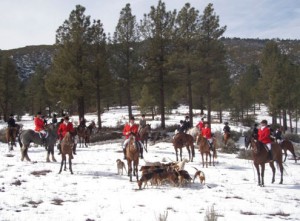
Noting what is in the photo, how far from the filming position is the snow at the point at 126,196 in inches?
372

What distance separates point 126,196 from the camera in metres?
11.3

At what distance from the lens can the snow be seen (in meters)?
9.45

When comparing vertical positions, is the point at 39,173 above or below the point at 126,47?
below

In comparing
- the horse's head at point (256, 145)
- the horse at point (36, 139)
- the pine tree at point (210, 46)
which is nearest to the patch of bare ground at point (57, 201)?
the horse at point (36, 139)

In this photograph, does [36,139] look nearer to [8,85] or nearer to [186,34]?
[186,34]

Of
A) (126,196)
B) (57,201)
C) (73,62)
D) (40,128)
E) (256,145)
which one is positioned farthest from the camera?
(73,62)

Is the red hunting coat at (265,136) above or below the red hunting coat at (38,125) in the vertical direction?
below

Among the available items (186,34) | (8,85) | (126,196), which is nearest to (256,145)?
(126,196)

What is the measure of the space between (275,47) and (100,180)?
40.9 metres

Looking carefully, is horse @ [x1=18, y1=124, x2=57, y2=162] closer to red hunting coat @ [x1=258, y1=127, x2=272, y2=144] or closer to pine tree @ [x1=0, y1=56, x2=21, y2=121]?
red hunting coat @ [x1=258, y1=127, x2=272, y2=144]

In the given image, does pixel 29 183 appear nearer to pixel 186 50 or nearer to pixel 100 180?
pixel 100 180

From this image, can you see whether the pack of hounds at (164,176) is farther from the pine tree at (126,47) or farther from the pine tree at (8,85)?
the pine tree at (8,85)

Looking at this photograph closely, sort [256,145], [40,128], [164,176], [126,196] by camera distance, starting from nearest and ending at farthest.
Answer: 1. [126,196]
2. [164,176]
3. [256,145]
4. [40,128]

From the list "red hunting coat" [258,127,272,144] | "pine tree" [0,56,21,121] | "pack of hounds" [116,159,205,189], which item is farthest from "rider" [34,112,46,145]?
"pine tree" [0,56,21,121]
